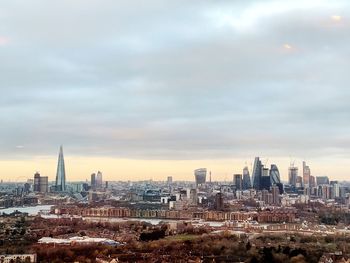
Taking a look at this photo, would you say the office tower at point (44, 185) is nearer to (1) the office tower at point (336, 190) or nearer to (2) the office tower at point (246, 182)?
(2) the office tower at point (246, 182)

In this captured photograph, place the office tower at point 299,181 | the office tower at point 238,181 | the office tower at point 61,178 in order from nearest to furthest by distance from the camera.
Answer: the office tower at point 61,178, the office tower at point 238,181, the office tower at point 299,181

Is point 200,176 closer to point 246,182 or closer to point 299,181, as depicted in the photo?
point 246,182

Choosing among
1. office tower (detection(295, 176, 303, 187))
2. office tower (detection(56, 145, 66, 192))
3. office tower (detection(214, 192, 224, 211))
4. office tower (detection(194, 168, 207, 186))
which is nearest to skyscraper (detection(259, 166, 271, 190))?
office tower (detection(295, 176, 303, 187))

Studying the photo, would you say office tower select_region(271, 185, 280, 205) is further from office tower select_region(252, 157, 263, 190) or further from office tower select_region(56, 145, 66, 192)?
office tower select_region(56, 145, 66, 192)

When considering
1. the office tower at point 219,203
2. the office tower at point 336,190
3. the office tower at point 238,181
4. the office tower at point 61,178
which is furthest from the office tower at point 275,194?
the office tower at point 61,178

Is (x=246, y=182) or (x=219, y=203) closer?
(x=219, y=203)

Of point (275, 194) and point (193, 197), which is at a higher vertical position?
point (275, 194)

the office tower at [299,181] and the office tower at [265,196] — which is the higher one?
the office tower at [299,181]

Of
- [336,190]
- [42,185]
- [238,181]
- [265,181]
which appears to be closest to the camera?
[42,185]

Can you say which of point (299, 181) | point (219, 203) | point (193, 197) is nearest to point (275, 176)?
point (299, 181)
